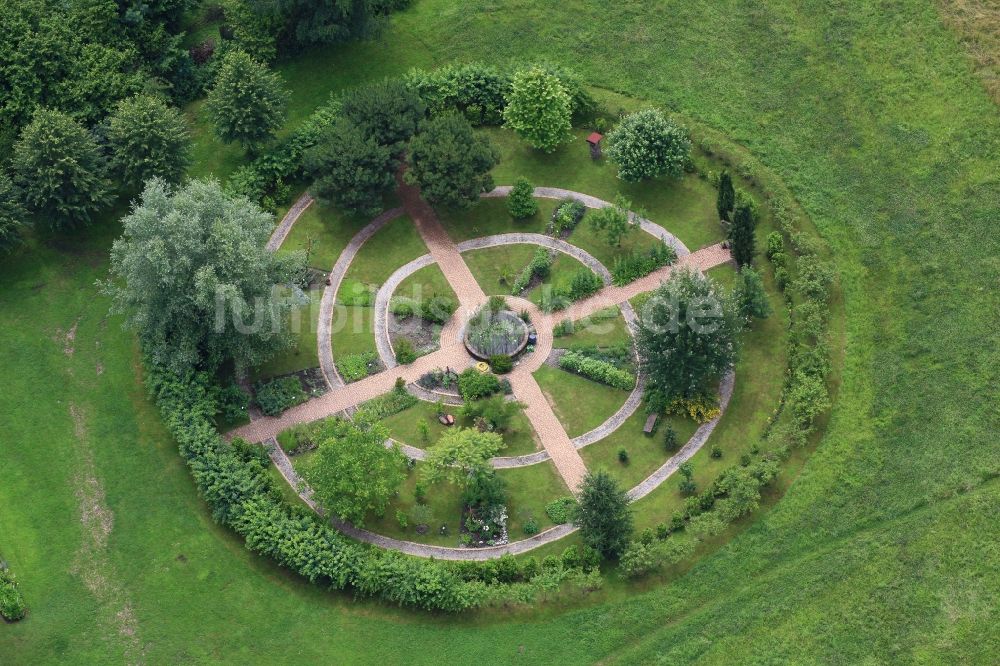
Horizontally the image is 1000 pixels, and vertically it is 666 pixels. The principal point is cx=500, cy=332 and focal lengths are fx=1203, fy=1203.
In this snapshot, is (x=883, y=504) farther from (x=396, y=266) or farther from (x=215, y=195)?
(x=215, y=195)

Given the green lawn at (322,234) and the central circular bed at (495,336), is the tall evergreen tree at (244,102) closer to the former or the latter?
the green lawn at (322,234)

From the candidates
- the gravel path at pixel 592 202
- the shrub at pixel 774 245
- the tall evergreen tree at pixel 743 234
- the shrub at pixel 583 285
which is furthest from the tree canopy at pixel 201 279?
the shrub at pixel 774 245

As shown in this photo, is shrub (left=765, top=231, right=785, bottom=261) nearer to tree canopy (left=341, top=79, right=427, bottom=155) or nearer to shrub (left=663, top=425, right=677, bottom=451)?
shrub (left=663, top=425, right=677, bottom=451)

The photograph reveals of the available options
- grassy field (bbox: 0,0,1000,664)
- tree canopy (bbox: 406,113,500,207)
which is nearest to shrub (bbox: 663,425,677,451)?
grassy field (bbox: 0,0,1000,664)

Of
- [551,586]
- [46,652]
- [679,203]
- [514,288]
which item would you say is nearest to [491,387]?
[514,288]

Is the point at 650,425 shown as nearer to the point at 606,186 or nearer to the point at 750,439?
the point at 750,439

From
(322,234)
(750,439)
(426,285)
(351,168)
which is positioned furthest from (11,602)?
(750,439)

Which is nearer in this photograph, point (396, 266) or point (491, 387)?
point (491, 387)
